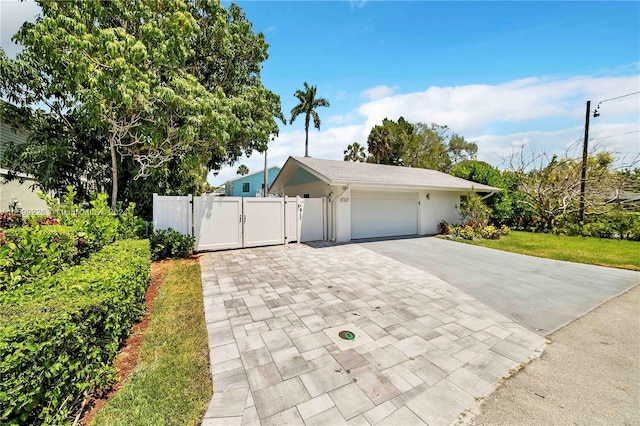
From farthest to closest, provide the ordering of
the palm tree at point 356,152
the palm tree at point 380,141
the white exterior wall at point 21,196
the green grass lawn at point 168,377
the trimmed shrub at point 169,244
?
the palm tree at point 356,152 → the palm tree at point 380,141 → the white exterior wall at point 21,196 → the trimmed shrub at point 169,244 → the green grass lawn at point 168,377

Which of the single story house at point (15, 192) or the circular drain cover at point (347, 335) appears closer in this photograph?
the circular drain cover at point (347, 335)

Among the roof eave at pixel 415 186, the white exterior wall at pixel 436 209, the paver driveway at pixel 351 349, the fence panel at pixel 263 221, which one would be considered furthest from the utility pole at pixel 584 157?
the fence panel at pixel 263 221

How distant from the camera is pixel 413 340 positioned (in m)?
3.25

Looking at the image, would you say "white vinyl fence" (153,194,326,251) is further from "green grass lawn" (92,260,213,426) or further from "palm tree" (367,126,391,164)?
"palm tree" (367,126,391,164)

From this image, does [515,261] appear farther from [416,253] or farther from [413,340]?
[413,340]

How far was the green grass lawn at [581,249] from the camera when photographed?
7995 millimetres

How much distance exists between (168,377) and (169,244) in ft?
19.0

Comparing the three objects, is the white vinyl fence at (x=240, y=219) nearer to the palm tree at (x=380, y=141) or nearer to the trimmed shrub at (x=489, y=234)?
the trimmed shrub at (x=489, y=234)

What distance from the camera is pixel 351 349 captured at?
120 inches

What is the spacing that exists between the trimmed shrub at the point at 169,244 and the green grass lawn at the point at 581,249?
1101 centimetres

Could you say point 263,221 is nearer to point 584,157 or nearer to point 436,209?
point 436,209

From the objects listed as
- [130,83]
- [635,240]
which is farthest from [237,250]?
[635,240]

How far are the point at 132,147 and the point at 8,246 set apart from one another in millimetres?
6804

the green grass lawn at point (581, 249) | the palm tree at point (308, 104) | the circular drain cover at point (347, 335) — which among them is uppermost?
the palm tree at point (308, 104)
